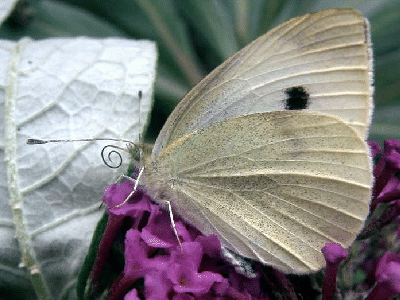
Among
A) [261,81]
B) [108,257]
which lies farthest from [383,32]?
[108,257]

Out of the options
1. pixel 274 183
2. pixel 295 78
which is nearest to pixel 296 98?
pixel 295 78

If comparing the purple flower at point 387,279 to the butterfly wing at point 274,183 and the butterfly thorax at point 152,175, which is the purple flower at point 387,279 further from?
the butterfly thorax at point 152,175

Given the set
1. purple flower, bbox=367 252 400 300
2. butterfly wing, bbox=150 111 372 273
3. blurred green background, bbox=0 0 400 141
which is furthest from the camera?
blurred green background, bbox=0 0 400 141

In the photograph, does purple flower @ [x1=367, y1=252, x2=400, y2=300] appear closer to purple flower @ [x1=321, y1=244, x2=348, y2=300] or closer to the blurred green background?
purple flower @ [x1=321, y1=244, x2=348, y2=300]

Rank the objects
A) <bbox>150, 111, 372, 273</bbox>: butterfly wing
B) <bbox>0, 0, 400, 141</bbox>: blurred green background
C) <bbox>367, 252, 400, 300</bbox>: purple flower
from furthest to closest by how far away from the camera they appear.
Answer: <bbox>0, 0, 400, 141</bbox>: blurred green background, <bbox>150, 111, 372, 273</bbox>: butterfly wing, <bbox>367, 252, 400, 300</bbox>: purple flower

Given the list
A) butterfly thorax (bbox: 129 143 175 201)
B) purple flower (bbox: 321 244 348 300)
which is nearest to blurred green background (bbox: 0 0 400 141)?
butterfly thorax (bbox: 129 143 175 201)

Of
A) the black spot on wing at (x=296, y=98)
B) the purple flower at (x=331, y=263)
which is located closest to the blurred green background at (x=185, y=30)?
the black spot on wing at (x=296, y=98)

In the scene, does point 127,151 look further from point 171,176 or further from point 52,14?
point 52,14
